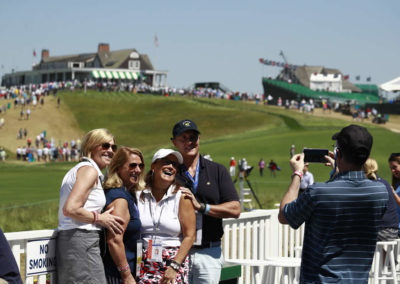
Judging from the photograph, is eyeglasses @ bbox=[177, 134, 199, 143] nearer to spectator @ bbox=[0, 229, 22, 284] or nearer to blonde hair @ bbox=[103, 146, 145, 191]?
blonde hair @ bbox=[103, 146, 145, 191]

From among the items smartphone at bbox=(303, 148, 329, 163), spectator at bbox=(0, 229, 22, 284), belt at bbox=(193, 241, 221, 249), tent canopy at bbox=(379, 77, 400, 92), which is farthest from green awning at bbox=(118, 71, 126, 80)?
spectator at bbox=(0, 229, 22, 284)

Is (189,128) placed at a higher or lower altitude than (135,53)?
lower

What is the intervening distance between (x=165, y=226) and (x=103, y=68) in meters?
140

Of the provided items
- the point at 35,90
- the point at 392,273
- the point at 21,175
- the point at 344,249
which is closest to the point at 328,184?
the point at 344,249

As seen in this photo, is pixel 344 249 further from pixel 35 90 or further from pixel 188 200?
pixel 35 90

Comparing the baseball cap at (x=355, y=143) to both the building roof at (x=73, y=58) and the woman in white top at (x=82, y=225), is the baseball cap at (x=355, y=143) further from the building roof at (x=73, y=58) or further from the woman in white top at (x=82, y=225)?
the building roof at (x=73, y=58)

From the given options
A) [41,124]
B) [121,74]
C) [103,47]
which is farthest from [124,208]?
[103,47]

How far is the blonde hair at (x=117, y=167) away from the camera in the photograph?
5.89 metres

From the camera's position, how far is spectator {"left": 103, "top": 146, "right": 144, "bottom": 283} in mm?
5703

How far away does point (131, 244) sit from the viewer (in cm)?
584

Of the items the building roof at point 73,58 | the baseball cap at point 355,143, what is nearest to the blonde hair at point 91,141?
the baseball cap at point 355,143

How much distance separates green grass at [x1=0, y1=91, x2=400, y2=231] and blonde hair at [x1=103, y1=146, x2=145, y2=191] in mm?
15212

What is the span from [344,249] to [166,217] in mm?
1568

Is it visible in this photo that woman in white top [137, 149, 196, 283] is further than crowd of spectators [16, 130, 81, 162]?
No
